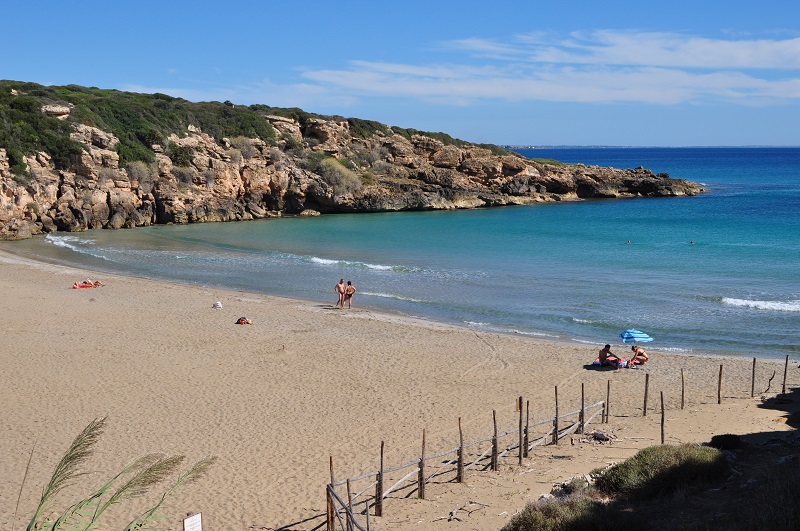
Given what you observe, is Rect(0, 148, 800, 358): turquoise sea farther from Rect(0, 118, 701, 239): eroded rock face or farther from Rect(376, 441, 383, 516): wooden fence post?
Rect(376, 441, 383, 516): wooden fence post

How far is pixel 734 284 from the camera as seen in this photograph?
95.1 ft

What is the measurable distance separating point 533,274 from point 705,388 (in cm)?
1598

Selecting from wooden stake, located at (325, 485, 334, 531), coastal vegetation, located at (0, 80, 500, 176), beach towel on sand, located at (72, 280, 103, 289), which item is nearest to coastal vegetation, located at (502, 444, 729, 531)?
wooden stake, located at (325, 485, 334, 531)

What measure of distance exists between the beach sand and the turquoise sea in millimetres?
3174

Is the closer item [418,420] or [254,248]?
[418,420]

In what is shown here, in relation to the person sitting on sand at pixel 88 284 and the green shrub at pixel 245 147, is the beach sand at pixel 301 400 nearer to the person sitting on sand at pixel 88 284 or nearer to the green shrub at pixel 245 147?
the person sitting on sand at pixel 88 284

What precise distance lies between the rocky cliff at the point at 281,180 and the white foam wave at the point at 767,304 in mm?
37599

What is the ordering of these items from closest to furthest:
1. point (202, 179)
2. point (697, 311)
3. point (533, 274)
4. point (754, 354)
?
point (754, 354)
point (697, 311)
point (533, 274)
point (202, 179)

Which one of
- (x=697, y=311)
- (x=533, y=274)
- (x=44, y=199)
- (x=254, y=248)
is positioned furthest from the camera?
(x=44, y=199)

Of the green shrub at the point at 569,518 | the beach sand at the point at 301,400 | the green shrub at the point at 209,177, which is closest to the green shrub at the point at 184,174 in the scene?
the green shrub at the point at 209,177

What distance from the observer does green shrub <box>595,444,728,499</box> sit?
30.6ft

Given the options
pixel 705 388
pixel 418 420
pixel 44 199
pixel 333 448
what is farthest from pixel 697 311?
pixel 44 199

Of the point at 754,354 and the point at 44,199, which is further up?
the point at 44,199

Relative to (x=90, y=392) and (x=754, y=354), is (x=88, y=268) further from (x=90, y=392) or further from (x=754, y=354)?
(x=754, y=354)
